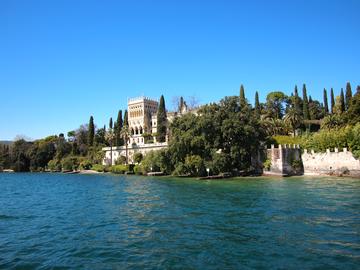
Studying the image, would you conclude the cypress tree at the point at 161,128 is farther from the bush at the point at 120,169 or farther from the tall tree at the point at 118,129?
the bush at the point at 120,169

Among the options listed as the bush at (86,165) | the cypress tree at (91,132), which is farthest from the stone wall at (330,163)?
the cypress tree at (91,132)

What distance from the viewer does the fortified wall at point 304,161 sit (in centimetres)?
4253

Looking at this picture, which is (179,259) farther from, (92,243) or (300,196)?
(300,196)

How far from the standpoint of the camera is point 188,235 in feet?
44.2

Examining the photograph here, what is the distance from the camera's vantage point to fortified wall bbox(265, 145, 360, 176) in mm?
42531

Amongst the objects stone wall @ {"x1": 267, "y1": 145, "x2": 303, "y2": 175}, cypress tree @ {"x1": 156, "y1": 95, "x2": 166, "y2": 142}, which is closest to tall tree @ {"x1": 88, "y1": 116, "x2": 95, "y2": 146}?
cypress tree @ {"x1": 156, "y1": 95, "x2": 166, "y2": 142}

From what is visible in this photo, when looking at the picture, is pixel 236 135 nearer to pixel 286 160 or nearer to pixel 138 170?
pixel 286 160

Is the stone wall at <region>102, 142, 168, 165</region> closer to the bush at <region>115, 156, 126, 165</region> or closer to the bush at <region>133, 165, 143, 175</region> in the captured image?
the bush at <region>115, 156, 126, 165</region>

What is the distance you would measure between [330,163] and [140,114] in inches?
2533

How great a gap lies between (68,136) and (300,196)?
94.1 m

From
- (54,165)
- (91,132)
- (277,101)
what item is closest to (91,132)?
(91,132)

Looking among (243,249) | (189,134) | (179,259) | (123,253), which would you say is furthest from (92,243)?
(189,134)

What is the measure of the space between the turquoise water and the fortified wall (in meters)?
21.6

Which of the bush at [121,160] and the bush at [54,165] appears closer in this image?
the bush at [121,160]
